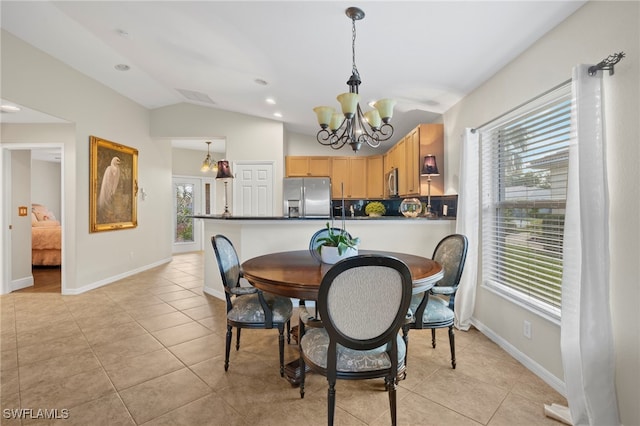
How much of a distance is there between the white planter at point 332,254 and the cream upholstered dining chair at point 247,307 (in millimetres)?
461

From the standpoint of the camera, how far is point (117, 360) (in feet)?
7.66

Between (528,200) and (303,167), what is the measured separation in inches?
165

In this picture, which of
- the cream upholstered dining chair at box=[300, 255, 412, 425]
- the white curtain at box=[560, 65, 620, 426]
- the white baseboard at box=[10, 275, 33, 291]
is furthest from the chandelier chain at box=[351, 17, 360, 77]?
the white baseboard at box=[10, 275, 33, 291]

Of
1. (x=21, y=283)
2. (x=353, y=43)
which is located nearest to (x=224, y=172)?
(x=353, y=43)

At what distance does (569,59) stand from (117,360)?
388 centimetres

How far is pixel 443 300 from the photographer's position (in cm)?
230

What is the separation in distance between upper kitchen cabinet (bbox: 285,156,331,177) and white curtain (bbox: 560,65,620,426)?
179 inches

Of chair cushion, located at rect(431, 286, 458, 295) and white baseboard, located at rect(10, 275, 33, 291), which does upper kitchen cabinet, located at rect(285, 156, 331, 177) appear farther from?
white baseboard, located at rect(10, 275, 33, 291)

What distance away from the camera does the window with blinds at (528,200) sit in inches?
80.5

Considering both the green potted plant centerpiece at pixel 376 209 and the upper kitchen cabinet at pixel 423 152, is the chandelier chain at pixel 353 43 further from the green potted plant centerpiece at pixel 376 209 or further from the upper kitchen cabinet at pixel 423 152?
the green potted plant centerpiece at pixel 376 209

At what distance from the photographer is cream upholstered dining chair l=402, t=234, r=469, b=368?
6.75 feet

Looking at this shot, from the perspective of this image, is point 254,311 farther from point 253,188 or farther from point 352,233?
point 253,188

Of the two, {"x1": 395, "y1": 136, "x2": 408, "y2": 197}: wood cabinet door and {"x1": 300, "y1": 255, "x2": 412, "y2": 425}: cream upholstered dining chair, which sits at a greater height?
{"x1": 395, "y1": 136, "x2": 408, "y2": 197}: wood cabinet door

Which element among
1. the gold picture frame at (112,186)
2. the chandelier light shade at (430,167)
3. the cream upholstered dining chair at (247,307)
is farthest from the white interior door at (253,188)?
the cream upholstered dining chair at (247,307)
